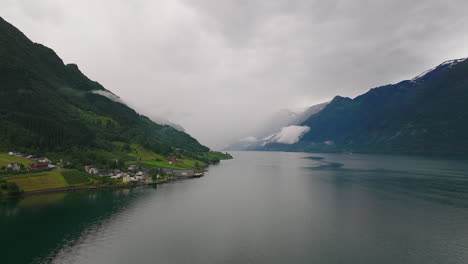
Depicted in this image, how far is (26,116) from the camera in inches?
5089

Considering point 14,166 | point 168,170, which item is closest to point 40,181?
point 14,166

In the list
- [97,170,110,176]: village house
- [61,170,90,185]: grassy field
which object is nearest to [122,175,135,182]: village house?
[97,170,110,176]: village house

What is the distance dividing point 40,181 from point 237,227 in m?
78.6

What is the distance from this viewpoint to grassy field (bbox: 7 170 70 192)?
78.7 metres

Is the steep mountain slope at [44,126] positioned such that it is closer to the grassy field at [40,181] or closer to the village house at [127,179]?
the grassy field at [40,181]

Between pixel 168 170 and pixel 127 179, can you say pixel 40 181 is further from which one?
pixel 168 170

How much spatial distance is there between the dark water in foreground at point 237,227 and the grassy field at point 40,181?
8.68m

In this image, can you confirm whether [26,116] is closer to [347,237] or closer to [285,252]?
[285,252]

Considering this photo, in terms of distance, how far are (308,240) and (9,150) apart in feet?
416

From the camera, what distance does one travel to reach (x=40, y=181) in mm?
83500

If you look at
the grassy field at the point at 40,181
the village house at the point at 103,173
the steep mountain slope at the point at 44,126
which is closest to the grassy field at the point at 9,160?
the steep mountain slope at the point at 44,126

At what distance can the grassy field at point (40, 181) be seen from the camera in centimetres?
7869

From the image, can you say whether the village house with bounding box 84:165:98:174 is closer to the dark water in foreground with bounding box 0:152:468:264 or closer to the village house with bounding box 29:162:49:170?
the village house with bounding box 29:162:49:170

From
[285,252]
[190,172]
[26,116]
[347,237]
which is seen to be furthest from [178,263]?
[26,116]
